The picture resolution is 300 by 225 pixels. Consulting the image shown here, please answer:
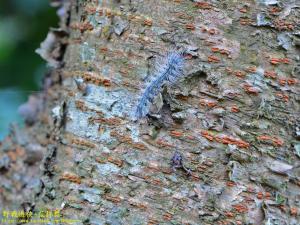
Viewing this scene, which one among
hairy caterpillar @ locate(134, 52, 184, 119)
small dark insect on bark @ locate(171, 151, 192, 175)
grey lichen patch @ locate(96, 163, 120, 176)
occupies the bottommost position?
grey lichen patch @ locate(96, 163, 120, 176)

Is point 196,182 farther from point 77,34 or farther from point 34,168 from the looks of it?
point 34,168

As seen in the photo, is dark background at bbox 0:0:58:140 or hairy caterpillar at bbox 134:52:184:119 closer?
hairy caterpillar at bbox 134:52:184:119

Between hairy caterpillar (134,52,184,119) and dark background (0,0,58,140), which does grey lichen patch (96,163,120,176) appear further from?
dark background (0,0,58,140)

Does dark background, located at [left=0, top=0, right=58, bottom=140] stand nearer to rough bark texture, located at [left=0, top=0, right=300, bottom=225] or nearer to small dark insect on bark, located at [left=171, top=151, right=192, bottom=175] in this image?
rough bark texture, located at [left=0, top=0, right=300, bottom=225]

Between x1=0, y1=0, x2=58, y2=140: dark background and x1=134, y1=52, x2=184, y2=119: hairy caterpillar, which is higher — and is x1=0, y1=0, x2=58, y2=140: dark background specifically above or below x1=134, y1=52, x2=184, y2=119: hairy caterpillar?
below

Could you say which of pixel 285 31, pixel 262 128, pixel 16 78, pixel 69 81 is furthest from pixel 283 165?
pixel 16 78

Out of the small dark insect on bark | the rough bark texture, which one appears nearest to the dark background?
the rough bark texture

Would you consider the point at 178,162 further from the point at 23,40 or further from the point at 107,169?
the point at 23,40
